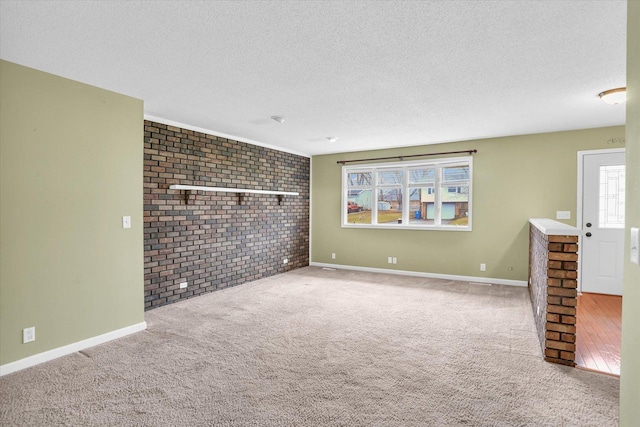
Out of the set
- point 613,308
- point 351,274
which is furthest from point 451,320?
point 351,274

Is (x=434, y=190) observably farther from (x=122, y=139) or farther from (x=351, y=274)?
(x=122, y=139)

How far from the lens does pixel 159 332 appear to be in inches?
135

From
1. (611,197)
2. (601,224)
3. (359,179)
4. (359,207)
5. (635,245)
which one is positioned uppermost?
(359,179)

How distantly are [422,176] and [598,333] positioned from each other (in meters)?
3.49

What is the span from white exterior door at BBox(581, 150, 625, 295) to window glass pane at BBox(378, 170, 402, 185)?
2.79 metres

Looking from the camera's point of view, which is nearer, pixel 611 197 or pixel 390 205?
pixel 611 197

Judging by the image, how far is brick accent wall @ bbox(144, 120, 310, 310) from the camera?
4242mm

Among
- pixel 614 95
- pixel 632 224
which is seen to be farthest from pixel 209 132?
pixel 632 224

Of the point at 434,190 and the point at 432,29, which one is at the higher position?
the point at 432,29

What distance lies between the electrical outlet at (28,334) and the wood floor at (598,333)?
A: 4373 millimetres

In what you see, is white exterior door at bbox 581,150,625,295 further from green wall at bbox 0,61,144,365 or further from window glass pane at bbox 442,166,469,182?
green wall at bbox 0,61,144,365

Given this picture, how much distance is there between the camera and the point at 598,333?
3.39 metres

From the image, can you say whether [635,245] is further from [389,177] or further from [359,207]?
[359,207]

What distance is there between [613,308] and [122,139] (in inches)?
234
